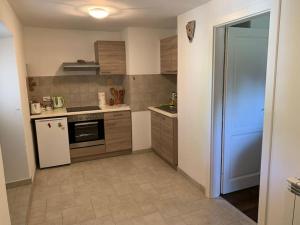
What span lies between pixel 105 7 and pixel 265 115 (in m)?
2.11

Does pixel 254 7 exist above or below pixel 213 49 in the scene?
above

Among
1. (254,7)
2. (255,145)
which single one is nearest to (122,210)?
(255,145)

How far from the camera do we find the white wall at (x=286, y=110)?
65.5 inches

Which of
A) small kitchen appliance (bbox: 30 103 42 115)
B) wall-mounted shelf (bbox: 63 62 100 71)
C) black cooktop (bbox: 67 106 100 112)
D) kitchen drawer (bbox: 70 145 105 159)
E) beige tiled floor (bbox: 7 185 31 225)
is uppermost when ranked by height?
wall-mounted shelf (bbox: 63 62 100 71)

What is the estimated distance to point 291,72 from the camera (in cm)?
170

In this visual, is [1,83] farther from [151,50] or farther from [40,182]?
[151,50]

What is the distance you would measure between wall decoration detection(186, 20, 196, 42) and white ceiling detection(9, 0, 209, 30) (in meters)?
0.18

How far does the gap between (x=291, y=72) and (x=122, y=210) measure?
2.18 m

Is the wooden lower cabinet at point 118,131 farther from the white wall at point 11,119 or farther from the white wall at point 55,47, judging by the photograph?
the white wall at point 11,119

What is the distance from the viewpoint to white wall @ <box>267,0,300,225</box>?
65.5 inches

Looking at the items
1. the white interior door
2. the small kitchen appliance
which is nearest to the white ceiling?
the white interior door

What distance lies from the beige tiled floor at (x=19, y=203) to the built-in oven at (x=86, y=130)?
3.68 feet

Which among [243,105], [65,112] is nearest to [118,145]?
[65,112]

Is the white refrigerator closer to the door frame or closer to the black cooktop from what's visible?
the black cooktop
